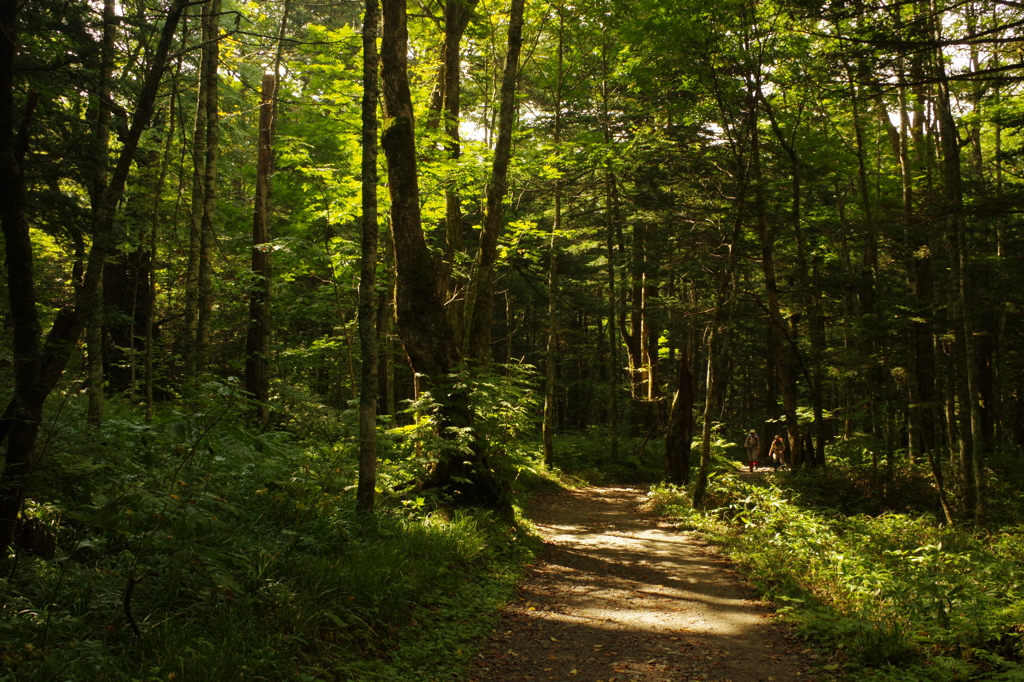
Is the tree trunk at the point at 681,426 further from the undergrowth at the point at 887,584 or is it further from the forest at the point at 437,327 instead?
the undergrowth at the point at 887,584

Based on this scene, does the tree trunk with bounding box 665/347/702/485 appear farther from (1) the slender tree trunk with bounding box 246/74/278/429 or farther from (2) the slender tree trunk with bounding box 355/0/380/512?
(1) the slender tree trunk with bounding box 246/74/278/429

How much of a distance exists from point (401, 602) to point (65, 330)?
3.45 meters

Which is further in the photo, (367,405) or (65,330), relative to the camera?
(367,405)

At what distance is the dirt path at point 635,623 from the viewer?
4973 mm

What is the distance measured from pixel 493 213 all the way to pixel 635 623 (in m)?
6.77

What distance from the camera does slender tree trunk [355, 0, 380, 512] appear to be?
6.77 meters

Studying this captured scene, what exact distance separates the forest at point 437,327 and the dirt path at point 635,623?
376mm

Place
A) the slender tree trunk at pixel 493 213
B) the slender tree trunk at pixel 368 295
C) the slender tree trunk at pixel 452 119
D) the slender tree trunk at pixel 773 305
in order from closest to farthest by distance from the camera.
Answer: the slender tree trunk at pixel 368 295
the slender tree trunk at pixel 493 213
the slender tree trunk at pixel 452 119
the slender tree trunk at pixel 773 305

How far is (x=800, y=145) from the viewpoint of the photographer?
1418 centimetres

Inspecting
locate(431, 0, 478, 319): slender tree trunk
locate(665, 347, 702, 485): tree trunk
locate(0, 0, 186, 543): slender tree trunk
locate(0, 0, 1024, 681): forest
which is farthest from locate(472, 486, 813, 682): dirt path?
locate(431, 0, 478, 319): slender tree trunk

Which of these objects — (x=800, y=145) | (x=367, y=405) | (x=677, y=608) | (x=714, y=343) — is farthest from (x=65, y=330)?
(x=800, y=145)

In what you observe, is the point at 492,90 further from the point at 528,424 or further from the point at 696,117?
the point at 528,424

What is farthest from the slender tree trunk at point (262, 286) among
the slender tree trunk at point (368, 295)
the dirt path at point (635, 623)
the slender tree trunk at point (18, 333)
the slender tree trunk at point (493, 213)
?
the slender tree trunk at point (18, 333)

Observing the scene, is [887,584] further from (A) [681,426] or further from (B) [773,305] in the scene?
(B) [773,305]
